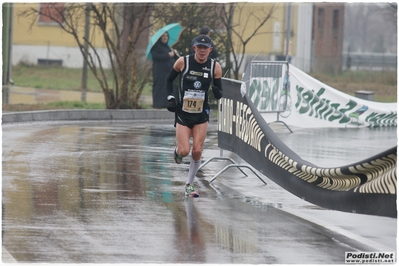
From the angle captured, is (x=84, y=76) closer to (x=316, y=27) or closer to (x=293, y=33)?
(x=293, y=33)

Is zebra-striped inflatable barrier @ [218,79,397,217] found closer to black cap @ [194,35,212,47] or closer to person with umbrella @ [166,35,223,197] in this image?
person with umbrella @ [166,35,223,197]

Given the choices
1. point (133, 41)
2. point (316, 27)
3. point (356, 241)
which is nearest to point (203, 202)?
point (356, 241)

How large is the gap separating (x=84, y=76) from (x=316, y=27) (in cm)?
3252

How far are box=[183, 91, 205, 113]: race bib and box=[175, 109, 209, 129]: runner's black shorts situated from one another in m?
0.07

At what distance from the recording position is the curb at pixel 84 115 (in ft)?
65.8

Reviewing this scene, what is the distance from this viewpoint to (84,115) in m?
21.9

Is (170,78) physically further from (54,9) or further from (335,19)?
(335,19)

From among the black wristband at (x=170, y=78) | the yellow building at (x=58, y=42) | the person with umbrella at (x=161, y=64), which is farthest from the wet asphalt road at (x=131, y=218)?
the yellow building at (x=58, y=42)

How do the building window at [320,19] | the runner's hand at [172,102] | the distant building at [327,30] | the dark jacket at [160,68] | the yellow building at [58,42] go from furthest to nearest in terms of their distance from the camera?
the building window at [320,19]
the distant building at [327,30]
the yellow building at [58,42]
the dark jacket at [160,68]
the runner's hand at [172,102]

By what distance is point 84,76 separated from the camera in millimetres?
34781

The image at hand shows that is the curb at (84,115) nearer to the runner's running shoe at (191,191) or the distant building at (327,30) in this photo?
the runner's running shoe at (191,191)

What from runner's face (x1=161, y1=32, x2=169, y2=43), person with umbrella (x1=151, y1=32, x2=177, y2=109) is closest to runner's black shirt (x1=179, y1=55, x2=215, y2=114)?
person with umbrella (x1=151, y1=32, x2=177, y2=109)

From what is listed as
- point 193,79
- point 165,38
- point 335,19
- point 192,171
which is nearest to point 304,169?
point 192,171

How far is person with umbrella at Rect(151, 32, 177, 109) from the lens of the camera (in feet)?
70.2
